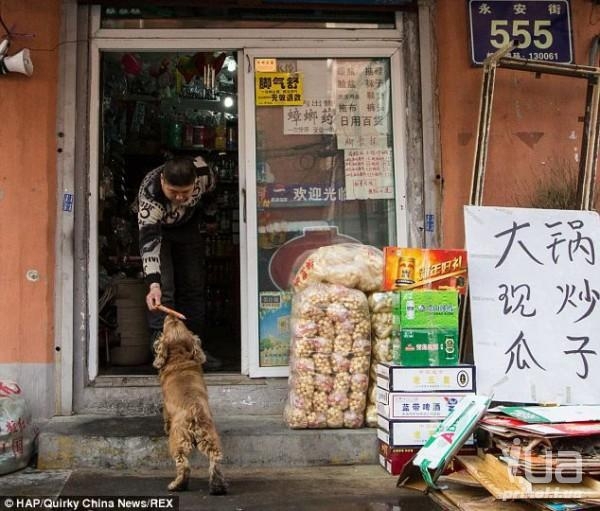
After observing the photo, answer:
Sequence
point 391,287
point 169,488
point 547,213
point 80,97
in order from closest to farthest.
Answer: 1. point 169,488
2. point 391,287
3. point 547,213
4. point 80,97

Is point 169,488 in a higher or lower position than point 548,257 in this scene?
lower

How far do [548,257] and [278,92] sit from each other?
233cm

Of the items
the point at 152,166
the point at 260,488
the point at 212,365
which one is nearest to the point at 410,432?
the point at 260,488

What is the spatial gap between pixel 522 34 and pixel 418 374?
9.33 feet

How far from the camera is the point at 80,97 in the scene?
5.06 m

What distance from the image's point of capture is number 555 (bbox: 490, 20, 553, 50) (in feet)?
17.2

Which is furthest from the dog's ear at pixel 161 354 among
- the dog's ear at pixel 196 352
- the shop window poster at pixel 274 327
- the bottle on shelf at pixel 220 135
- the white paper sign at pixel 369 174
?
the bottle on shelf at pixel 220 135

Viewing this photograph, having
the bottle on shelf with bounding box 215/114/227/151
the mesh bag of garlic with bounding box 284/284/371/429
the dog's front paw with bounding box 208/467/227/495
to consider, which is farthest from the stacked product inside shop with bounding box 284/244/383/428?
the bottle on shelf with bounding box 215/114/227/151

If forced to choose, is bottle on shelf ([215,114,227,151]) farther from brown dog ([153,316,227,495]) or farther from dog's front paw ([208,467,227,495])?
dog's front paw ([208,467,227,495])

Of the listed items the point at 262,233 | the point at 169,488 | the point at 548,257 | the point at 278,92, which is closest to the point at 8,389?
the point at 169,488

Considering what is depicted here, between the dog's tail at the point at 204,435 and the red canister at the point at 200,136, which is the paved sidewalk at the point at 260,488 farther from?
the red canister at the point at 200,136

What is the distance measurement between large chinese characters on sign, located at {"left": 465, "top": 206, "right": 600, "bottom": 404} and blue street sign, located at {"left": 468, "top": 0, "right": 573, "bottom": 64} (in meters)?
1.37

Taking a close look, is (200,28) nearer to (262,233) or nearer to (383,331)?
(262,233)

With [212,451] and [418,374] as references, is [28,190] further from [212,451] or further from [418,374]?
[418,374]
